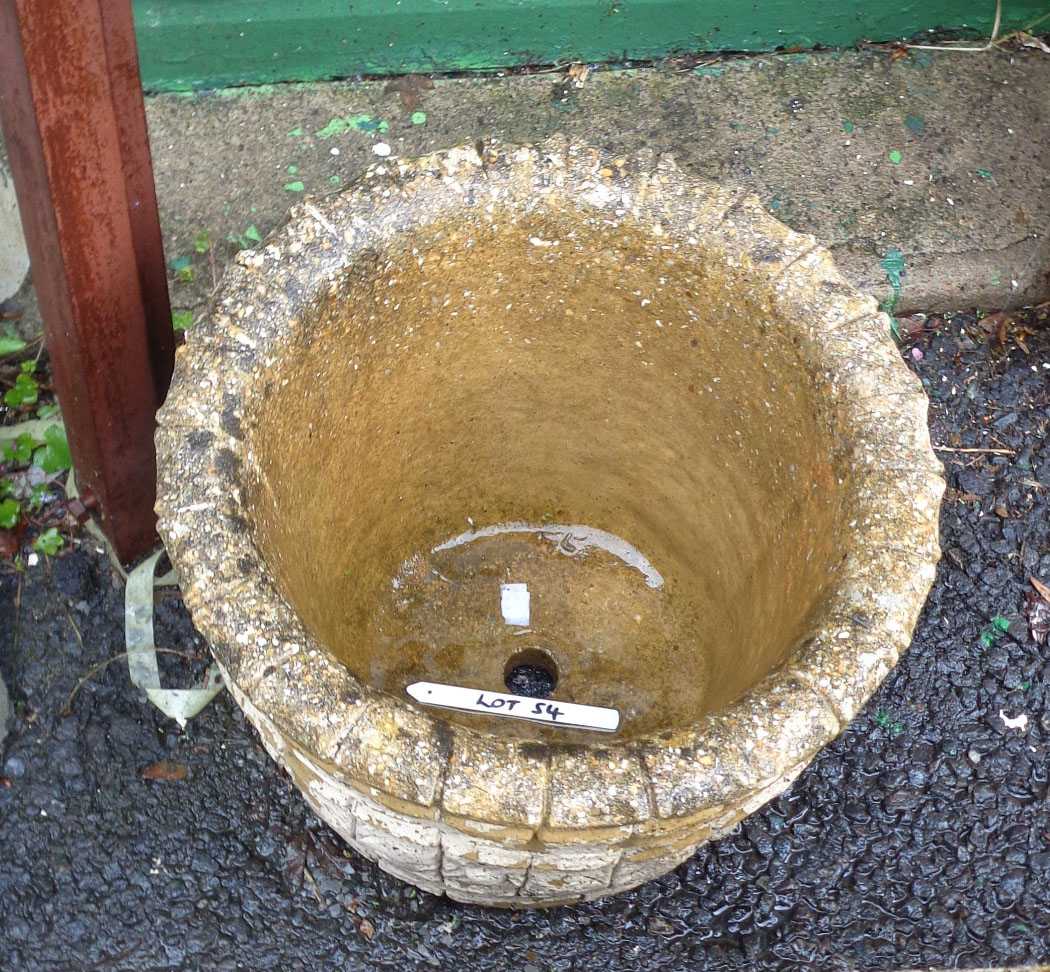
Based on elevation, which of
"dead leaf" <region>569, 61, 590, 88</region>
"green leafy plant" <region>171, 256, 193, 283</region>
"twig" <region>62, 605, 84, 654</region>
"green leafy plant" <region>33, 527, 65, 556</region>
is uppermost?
"dead leaf" <region>569, 61, 590, 88</region>

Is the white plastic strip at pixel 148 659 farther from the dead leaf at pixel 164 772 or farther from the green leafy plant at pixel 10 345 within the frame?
the green leafy plant at pixel 10 345

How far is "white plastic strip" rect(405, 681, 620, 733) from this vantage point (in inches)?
80.4

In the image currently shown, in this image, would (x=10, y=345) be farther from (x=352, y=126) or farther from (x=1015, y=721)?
(x=1015, y=721)

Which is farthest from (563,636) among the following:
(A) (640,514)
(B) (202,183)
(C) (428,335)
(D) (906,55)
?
(D) (906,55)

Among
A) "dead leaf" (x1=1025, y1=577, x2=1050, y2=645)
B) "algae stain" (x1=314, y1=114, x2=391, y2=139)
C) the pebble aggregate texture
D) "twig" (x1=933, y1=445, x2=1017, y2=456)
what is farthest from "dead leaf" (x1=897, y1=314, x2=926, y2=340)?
"algae stain" (x1=314, y1=114, x2=391, y2=139)

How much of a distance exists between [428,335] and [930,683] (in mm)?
1549

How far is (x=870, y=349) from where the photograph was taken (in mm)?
1875

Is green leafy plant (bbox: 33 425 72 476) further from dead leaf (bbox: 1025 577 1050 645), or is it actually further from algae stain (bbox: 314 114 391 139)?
dead leaf (bbox: 1025 577 1050 645)

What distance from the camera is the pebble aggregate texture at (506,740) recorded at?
1541mm

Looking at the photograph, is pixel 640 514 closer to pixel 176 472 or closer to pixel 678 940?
pixel 678 940

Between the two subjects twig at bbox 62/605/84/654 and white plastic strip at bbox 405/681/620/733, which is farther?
twig at bbox 62/605/84/654

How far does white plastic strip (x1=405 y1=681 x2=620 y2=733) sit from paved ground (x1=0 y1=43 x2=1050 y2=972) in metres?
0.51

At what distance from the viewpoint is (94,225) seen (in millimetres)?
1982

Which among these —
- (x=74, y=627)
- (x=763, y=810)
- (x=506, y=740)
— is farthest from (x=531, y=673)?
(x=74, y=627)
